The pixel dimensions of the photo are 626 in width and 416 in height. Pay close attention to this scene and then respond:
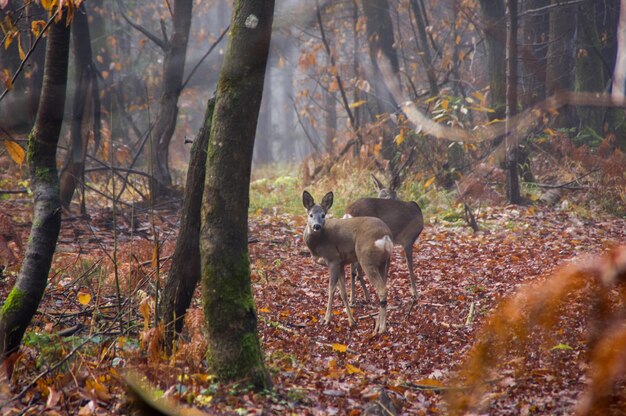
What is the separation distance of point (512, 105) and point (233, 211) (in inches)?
411

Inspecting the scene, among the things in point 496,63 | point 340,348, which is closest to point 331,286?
point 340,348

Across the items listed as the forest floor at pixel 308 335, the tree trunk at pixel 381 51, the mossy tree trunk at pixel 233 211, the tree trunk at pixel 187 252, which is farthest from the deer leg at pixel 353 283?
the tree trunk at pixel 381 51

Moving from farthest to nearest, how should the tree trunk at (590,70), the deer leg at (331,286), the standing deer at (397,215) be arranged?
the tree trunk at (590,70) < the standing deer at (397,215) < the deer leg at (331,286)

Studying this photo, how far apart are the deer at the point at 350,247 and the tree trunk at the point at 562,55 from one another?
10.8 m

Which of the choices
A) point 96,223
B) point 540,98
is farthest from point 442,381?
point 540,98

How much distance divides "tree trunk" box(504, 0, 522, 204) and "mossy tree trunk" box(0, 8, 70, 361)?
9928 millimetres

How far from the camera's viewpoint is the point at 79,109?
36.9ft

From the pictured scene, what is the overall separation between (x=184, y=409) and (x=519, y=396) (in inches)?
94.2

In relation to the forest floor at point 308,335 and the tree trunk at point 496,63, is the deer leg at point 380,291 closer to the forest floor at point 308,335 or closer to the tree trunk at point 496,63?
the forest floor at point 308,335

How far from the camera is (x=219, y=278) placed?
4773mm

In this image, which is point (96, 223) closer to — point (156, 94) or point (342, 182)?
point (342, 182)

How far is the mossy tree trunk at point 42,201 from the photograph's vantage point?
5.12 metres

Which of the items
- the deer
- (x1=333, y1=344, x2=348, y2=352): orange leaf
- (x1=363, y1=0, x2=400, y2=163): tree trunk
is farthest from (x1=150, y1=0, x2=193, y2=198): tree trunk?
(x1=333, y1=344, x2=348, y2=352): orange leaf

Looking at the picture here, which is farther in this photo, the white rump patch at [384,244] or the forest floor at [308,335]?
the white rump patch at [384,244]
